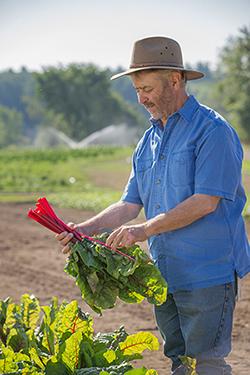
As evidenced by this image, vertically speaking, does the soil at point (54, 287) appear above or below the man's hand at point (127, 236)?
below

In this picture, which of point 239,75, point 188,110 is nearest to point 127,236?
point 188,110

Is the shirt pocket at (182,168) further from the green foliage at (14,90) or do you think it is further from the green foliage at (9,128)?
the green foliage at (14,90)

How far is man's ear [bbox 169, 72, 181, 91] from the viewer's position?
254 cm

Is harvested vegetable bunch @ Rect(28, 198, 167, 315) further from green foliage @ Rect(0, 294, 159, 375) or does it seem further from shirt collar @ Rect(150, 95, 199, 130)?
shirt collar @ Rect(150, 95, 199, 130)

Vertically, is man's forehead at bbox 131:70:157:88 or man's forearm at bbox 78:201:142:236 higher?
man's forehead at bbox 131:70:157:88

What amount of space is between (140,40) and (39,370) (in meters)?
1.90

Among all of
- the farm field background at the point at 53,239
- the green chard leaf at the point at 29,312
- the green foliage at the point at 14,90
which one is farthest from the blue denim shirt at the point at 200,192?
the green foliage at the point at 14,90

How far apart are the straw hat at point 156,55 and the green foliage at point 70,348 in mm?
1349

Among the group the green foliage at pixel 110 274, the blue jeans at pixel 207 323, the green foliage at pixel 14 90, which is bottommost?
the blue jeans at pixel 207 323

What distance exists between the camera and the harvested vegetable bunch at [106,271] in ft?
7.93

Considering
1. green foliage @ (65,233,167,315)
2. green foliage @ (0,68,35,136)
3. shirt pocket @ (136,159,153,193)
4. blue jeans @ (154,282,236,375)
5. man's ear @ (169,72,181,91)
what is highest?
green foliage @ (0,68,35,136)

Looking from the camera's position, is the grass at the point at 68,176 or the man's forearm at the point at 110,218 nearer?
the man's forearm at the point at 110,218

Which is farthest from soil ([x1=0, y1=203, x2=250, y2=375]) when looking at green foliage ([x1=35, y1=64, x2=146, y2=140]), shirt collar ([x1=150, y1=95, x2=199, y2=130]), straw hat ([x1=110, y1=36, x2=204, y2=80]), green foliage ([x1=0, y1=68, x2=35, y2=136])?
green foliage ([x1=0, y1=68, x2=35, y2=136])

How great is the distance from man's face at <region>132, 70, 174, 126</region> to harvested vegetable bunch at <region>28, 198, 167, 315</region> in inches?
31.1
